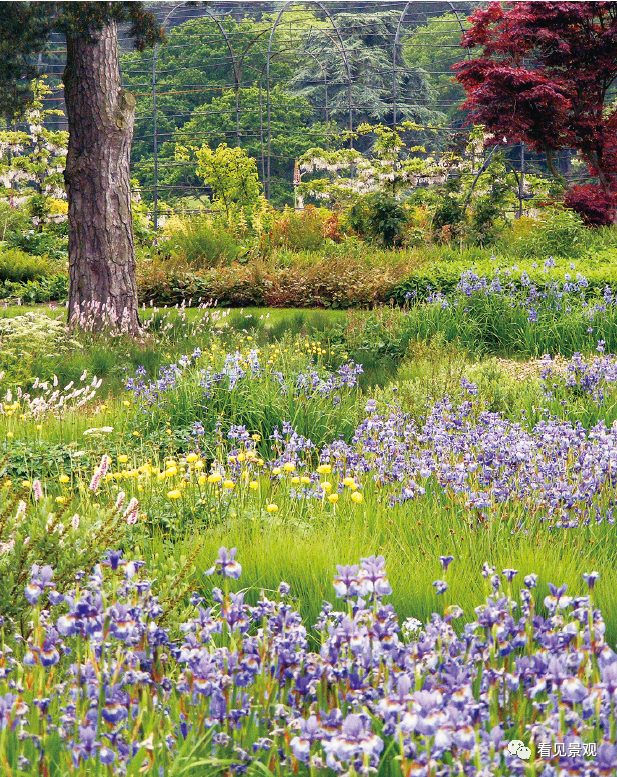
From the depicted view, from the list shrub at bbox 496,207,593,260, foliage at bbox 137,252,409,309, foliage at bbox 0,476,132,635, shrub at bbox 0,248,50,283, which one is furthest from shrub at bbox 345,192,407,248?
foliage at bbox 0,476,132,635

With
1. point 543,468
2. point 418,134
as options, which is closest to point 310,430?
point 543,468

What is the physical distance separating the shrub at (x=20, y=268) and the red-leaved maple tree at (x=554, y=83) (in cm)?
845

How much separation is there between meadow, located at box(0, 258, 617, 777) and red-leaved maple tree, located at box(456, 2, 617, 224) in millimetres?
7263

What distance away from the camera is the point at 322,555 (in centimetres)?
310

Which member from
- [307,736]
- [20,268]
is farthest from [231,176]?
[307,736]

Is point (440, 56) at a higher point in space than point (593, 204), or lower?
higher

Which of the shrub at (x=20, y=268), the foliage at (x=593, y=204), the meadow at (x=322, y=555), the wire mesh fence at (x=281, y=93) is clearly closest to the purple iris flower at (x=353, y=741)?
the meadow at (x=322, y=555)

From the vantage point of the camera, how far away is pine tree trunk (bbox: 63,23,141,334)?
8750 millimetres

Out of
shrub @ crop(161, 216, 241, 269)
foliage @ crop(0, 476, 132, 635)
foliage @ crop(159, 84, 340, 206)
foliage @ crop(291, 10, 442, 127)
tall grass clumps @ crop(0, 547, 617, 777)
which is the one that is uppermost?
foliage @ crop(291, 10, 442, 127)

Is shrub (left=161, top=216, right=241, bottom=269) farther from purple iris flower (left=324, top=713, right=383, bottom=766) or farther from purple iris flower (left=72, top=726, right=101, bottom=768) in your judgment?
purple iris flower (left=324, top=713, right=383, bottom=766)

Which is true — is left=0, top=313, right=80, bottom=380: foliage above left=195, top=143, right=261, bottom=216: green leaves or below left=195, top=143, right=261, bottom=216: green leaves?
below

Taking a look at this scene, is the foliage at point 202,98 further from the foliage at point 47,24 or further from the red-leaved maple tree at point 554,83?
the foliage at point 47,24

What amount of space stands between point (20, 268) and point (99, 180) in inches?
233

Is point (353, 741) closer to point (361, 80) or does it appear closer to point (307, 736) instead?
point (307, 736)
